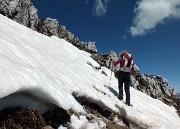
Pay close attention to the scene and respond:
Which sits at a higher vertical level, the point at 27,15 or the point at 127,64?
the point at 27,15

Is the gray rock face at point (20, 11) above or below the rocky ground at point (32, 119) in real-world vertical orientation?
above

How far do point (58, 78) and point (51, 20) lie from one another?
9836cm

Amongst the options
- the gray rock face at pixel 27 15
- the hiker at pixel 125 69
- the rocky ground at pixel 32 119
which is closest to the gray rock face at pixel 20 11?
the gray rock face at pixel 27 15

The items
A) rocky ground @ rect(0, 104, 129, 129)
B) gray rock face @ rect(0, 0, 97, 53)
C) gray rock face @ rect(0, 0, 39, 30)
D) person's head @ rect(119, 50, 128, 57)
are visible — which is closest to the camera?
rocky ground @ rect(0, 104, 129, 129)

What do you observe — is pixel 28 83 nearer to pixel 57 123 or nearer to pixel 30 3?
pixel 57 123

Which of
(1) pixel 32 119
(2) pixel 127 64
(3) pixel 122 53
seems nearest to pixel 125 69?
(2) pixel 127 64

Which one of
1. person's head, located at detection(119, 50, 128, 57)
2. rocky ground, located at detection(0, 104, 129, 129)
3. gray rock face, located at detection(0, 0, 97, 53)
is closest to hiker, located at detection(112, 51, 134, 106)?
person's head, located at detection(119, 50, 128, 57)

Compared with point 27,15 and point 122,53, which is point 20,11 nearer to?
point 27,15

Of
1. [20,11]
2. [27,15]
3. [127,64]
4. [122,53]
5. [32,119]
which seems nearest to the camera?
[32,119]

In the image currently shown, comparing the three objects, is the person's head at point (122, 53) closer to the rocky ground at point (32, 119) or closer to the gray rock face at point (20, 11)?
the rocky ground at point (32, 119)

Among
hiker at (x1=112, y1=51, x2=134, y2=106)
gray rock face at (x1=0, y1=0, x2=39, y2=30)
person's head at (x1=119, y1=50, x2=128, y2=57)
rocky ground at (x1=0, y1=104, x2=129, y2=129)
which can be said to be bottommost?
rocky ground at (x1=0, y1=104, x2=129, y2=129)

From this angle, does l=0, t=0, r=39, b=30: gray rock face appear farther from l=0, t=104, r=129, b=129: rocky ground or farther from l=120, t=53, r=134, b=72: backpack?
l=0, t=104, r=129, b=129: rocky ground

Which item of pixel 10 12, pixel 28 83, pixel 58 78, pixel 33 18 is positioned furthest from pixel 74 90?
pixel 33 18

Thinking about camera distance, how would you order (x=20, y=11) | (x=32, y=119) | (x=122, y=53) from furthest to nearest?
(x=20, y=11) → (x=122, y=53) → (x=32, y=119)
